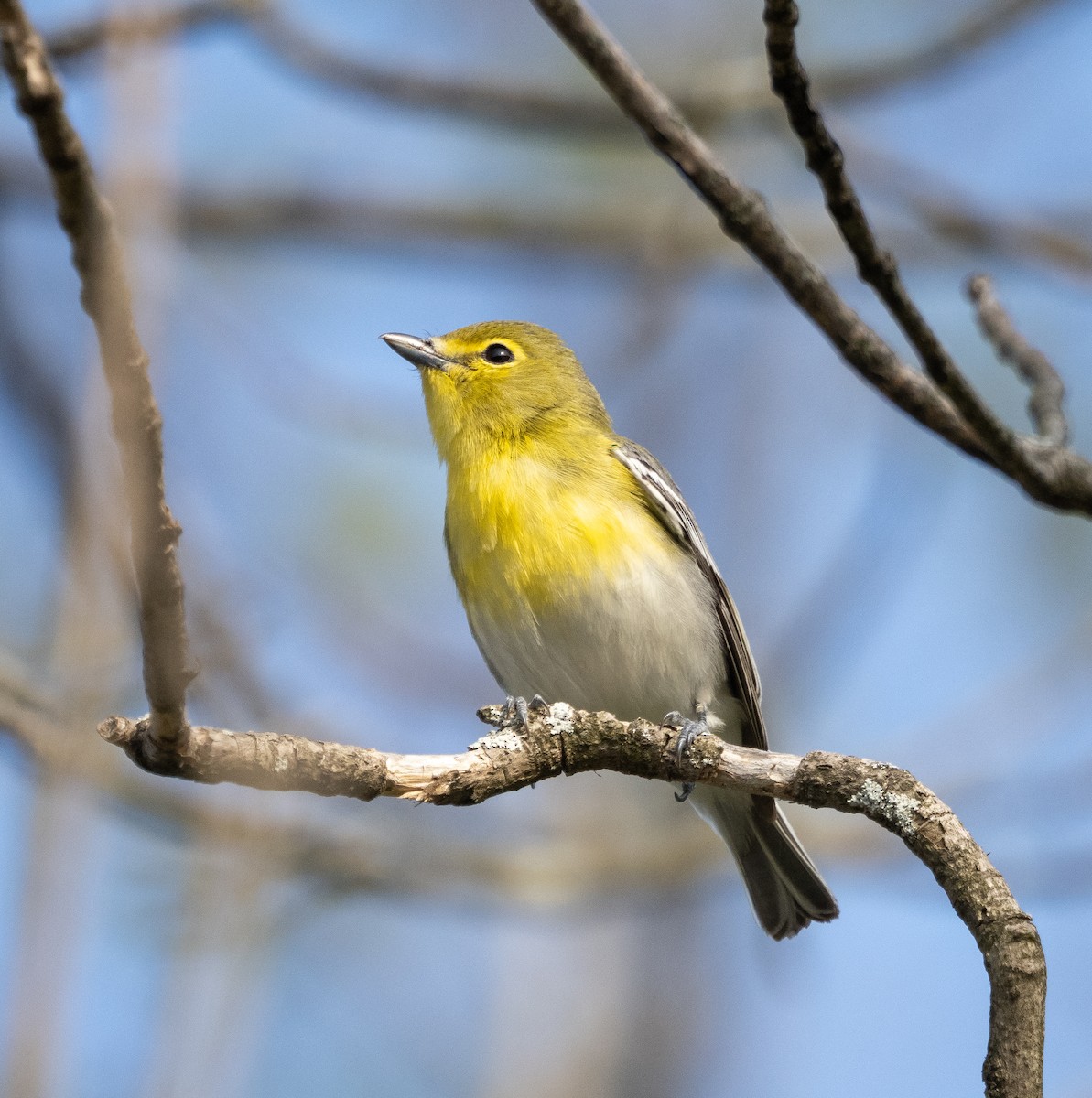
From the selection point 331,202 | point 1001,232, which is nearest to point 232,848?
point 1001,232

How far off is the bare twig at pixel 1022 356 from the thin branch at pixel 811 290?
22.5 inches

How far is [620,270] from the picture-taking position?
410 inches

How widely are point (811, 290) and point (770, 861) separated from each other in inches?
144

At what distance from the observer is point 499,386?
6.89m

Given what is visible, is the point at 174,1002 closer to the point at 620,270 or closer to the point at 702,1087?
the point at 620,270

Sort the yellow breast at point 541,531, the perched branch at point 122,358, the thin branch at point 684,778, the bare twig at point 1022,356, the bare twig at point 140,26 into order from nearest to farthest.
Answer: the perched branch at point 122,358 < the thin branch at point 684,778 < the bare twig at point 140,26 < the bare twig at point 1022,356 < the yellow breast at point 541,531

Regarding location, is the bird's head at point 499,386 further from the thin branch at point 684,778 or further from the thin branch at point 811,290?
the thin branch at point 811,290

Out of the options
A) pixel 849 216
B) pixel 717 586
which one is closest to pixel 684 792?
pixel 717 586

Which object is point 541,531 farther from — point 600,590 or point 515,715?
point 515,715

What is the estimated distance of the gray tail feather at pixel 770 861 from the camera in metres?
6.17

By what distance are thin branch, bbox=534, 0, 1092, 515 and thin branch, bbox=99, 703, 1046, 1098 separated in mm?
908

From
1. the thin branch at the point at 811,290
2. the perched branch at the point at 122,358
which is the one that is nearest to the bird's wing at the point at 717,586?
the thin branch at the point at 811,290

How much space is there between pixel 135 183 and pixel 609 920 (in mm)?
9789

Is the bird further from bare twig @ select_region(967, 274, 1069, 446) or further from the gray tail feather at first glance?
bare twig @ select_region(967, 274, 1069, 446)
